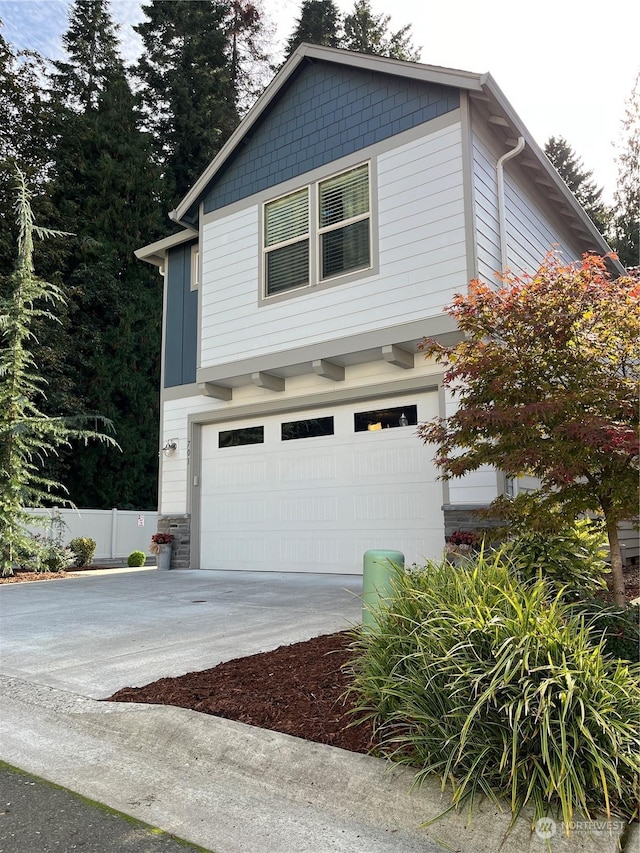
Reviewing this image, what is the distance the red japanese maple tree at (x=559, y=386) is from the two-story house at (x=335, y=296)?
3.19 m

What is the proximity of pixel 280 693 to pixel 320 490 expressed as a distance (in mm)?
6261

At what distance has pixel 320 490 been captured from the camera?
10.0 meters

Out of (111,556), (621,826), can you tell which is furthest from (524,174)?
(111,556)

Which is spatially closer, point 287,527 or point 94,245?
point 287,527

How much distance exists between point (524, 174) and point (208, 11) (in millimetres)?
21831

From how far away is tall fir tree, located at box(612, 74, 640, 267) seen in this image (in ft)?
86.3

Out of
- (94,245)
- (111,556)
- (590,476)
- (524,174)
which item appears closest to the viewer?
(590,476)

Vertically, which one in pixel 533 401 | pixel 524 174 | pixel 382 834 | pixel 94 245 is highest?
pixel 94 245

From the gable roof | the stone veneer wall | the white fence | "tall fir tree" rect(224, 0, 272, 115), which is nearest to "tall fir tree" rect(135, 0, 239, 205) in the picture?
"tall fir tree" rect(224, 0, 272, 115)

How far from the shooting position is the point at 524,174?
10.2 meters

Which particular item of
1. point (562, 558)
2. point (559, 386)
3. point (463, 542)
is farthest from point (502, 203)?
point (562, 558)

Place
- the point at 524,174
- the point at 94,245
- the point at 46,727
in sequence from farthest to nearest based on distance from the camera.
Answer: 1. the point at 94,245
2. the point at 524,174
3. the point at 46,727

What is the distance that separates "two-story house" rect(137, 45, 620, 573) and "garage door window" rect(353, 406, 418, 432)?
0.02m

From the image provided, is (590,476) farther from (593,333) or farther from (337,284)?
(337,284)
